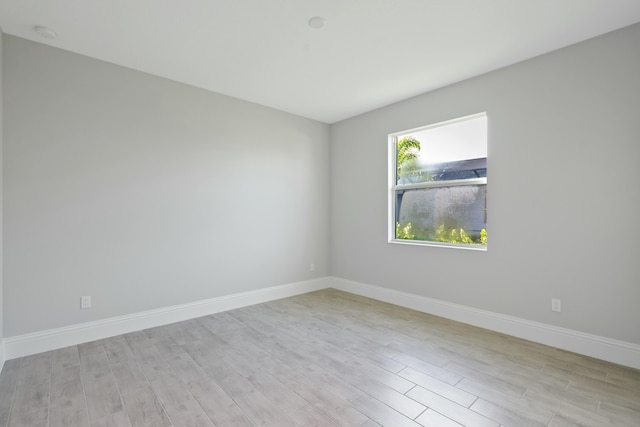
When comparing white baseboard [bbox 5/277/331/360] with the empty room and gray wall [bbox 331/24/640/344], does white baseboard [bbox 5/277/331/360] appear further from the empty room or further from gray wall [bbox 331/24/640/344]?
gray wall [bbox 331/24/640/344]

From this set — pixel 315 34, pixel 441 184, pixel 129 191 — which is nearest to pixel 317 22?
pixel 315 34

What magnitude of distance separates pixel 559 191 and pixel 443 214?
1207 millimetres

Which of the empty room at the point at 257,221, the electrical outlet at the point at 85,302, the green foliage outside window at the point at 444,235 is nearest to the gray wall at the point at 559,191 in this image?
the empty room at the point at 257,221

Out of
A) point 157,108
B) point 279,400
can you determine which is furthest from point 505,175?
point 157,108

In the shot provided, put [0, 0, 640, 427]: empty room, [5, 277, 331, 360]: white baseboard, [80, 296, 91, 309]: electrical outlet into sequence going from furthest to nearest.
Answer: [80, 296, 91, 309]: electrical outlet, [5, 277, 331, 360]: white baseboard, [0, 0, 640, 427]: empty room

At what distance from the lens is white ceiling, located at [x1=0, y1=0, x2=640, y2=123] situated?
2211 mm

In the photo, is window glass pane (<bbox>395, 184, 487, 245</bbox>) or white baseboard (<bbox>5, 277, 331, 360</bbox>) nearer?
white baseboard (<bbox>5, 277, 331, 360</bbox>)

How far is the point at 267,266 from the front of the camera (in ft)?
14.1

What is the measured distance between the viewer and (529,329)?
2916mm

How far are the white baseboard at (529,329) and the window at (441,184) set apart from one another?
0.72m

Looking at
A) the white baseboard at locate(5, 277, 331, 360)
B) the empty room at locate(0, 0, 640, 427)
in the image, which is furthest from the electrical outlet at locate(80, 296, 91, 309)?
the white baseboard at locate(5, 277, 331, 360)

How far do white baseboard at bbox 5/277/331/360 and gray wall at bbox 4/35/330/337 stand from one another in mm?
A: 70

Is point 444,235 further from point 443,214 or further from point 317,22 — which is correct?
point 317,22

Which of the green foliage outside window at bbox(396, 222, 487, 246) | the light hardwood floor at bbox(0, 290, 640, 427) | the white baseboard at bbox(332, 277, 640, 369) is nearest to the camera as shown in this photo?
the light hardwood floor at bbox(0, 290, 640, 427)
